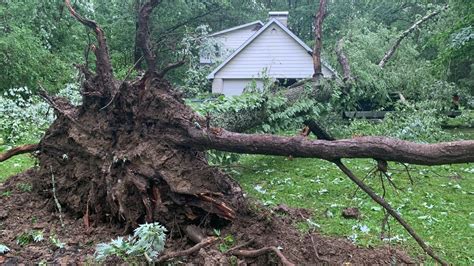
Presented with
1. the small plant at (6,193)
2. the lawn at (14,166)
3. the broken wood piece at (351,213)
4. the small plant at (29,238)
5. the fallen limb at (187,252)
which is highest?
the fallen limb at (187,252)

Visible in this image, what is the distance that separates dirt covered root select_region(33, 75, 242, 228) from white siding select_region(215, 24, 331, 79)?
43.3ft

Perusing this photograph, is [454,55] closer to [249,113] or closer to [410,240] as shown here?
[249,113]

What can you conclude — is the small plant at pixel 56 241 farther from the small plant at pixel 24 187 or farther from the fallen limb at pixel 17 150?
the fallen limb at pixel 17 150

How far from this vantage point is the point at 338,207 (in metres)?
4.72

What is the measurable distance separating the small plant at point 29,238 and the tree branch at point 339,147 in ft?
3.98

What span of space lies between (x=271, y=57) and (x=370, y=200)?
1280cm

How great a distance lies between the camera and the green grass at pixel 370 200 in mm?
3869

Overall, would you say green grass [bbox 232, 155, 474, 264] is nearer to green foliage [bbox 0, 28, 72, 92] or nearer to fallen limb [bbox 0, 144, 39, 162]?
fallen limb [bbox 0, 144, 39, 162]

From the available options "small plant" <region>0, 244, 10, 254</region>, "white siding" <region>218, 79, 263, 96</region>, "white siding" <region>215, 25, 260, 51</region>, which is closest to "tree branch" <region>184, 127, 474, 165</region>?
"small plant" <region>0, 244, 10, 254</region>

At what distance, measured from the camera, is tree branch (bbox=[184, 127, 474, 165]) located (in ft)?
8.55

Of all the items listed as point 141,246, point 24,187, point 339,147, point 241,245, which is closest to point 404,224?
point 339,147

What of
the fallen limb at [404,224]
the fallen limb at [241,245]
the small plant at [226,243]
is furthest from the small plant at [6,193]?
the fallen limb at [404,224]

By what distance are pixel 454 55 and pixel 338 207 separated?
6.30 meters

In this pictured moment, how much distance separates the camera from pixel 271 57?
17.3 metres
